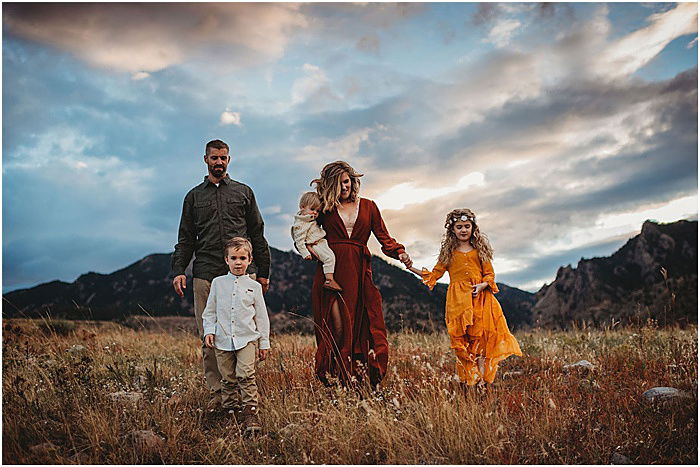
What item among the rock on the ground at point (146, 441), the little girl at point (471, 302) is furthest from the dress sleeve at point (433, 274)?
the rock on the ground at point (146, 441)

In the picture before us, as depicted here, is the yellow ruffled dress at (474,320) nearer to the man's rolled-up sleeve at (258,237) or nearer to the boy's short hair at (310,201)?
the boy's short hair at (310,201)

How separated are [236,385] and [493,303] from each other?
2.97 metres

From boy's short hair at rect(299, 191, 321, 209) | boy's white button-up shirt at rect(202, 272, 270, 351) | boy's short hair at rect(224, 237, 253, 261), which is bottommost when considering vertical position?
boy's white button-up shirt at rect(202, 272, 270, 351)

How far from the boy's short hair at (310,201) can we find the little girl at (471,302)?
4.38 feet

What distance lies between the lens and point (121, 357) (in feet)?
29.7

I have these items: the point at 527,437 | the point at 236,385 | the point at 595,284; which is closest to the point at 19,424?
the point at 236,385

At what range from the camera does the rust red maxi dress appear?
6.07m

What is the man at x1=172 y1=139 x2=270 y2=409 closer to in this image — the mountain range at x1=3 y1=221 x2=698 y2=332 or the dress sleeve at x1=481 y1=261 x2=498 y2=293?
the dress sleeve at x1=481 y1=261 x2=498 y2=293

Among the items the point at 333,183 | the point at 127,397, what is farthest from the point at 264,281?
the point at 127,397

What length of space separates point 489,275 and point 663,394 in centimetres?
216

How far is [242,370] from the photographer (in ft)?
18.1

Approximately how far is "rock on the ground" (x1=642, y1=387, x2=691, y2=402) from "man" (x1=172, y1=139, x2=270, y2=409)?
4.24m

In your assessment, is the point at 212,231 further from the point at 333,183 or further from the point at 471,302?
the point at 471,302

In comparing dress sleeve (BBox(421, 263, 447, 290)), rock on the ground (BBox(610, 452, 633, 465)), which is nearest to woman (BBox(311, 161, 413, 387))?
dress sleeve (BBox(421, 263, 447, 290))
